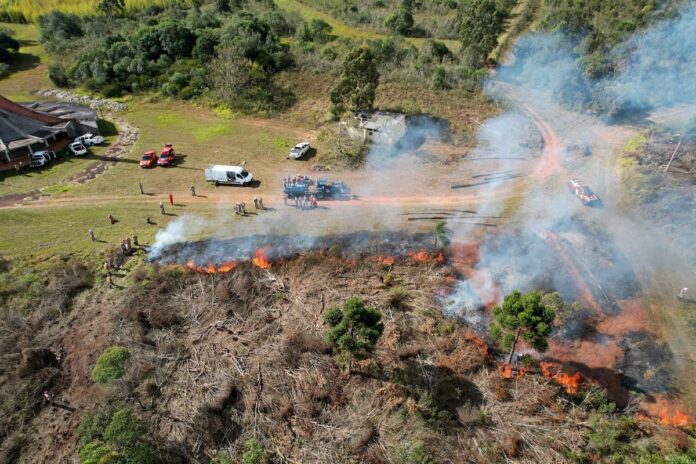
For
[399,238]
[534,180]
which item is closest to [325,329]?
[399,238]

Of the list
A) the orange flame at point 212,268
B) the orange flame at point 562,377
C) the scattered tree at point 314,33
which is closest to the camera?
the orange flame at point 562,377

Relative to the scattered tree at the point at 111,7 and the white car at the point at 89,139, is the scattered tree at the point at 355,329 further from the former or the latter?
the scattered tree at the point at 111,7

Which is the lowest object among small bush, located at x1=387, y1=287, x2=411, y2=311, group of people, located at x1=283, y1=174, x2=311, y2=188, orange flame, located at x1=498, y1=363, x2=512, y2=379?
orange flame, located at x1=498, y1=363, x2=512, y2=379

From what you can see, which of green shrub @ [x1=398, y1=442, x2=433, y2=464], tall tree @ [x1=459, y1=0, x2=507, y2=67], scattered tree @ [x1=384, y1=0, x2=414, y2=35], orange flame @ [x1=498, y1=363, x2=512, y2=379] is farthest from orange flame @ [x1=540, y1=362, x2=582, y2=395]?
scattered tree @ [x1=384, y1=0, x2=414, y2=35]

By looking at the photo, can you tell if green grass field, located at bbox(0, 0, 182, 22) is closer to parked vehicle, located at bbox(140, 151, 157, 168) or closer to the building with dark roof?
the building with dark roof

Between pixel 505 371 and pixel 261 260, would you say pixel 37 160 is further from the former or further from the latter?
pixel 505 371

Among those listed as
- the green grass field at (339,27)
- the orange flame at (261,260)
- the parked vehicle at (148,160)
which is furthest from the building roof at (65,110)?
the green grass field at (339,27)
